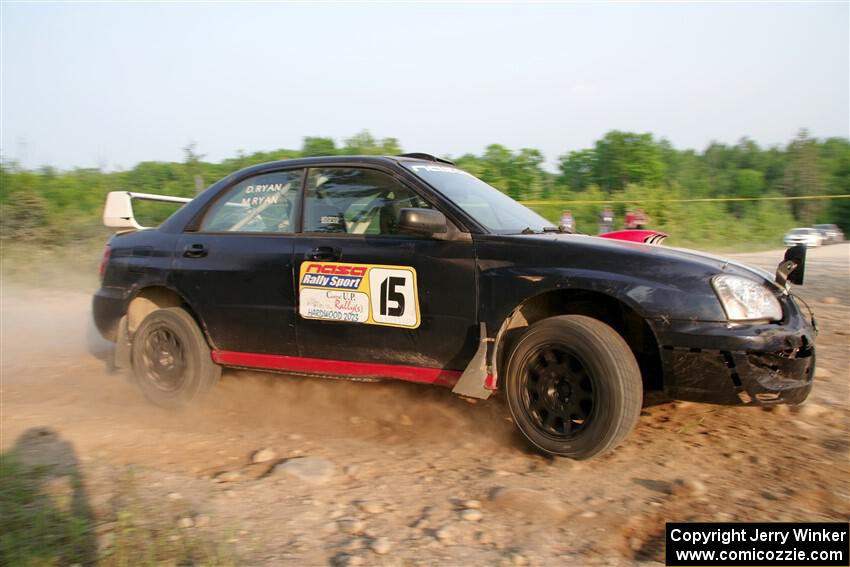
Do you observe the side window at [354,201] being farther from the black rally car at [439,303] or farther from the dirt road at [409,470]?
A: the dirt road at [409,470]

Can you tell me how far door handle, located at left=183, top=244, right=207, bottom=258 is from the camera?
4.64 meters

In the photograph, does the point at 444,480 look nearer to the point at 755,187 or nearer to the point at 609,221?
the point at 609,221

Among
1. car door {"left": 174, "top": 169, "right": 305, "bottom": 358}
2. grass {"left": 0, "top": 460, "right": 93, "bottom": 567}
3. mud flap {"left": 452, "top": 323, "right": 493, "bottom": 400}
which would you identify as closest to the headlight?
mud flap {"left": 452, "top": 323, "right": 493, "bottom": 400}

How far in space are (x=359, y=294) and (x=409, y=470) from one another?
1.08 m

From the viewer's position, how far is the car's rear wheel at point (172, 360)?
4.66 metres

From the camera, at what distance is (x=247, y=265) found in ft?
14.5

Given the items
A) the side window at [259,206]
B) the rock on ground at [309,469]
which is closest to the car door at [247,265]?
the side window at [259,206]

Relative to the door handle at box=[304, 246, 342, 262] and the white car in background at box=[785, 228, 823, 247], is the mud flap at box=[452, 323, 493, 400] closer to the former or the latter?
the door handle at box=[304, 246, 342, 262]

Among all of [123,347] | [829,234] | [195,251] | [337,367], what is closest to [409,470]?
[337,367]

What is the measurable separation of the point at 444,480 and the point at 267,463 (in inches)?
41.3

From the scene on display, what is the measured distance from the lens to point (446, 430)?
13.6 ft

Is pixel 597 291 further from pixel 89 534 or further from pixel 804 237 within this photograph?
pixel 804 237

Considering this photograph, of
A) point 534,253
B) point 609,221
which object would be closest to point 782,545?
point 534,253

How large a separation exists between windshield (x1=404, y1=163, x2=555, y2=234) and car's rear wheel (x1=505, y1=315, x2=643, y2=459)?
0.76m
